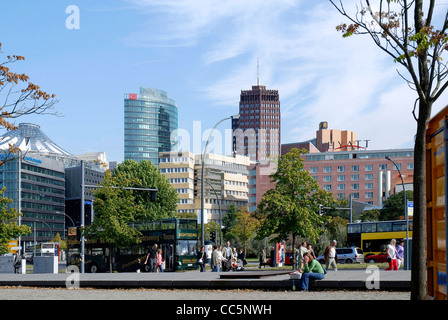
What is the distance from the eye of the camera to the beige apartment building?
160m

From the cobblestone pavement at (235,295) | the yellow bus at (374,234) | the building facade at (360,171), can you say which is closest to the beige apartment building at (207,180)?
the building facade at (360,171)

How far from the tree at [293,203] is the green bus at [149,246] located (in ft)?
17.4

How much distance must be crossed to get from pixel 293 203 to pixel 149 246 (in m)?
10.6

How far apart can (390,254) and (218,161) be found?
147571 millimetres

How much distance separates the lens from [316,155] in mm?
148875

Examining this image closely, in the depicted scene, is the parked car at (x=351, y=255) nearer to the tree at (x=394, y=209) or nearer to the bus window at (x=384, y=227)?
the bus window at (x=384, y=227)

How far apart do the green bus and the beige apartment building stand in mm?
104467

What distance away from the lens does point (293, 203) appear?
42531 mm

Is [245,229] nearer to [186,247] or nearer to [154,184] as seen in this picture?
[154,184]

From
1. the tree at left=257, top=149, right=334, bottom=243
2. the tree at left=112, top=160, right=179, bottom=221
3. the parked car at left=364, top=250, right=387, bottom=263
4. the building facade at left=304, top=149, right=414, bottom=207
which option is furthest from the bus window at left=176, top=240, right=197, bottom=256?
the building facade at left=304, top=149, right=414, bottom=207

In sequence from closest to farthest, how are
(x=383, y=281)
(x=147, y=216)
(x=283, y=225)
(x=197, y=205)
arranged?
(x=383, y=281), (x=283, y=225), (x=147, y=216), (x=197, y=205)

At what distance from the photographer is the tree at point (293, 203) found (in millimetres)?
42281
